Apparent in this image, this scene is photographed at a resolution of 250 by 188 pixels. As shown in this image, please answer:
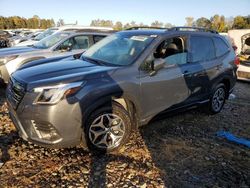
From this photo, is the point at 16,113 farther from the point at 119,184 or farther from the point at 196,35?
the point at 196,35

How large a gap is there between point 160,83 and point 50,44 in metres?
4.92

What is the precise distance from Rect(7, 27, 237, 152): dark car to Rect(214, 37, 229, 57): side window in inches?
3.3

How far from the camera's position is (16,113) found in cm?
386

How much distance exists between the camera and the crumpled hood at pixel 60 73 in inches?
150

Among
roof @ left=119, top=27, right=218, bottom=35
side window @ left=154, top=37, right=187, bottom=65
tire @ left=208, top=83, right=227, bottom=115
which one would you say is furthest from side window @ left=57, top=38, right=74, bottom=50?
tire @ left=208, top=83, right=227, bottom=115

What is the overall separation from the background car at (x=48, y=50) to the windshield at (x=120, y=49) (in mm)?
1935

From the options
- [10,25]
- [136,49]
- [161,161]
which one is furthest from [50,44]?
[10,25]

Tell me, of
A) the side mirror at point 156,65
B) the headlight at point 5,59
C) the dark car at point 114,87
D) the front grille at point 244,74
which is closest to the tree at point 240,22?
the front grille at point 244,74

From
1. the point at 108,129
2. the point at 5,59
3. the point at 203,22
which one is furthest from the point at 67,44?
the point at 203,22

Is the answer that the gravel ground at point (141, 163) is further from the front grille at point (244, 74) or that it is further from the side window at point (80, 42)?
the front grille at point (244, 74)

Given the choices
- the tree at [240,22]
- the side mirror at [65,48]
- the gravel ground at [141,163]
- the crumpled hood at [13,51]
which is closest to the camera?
the gravel ground at [141,163]

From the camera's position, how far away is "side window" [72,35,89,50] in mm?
8633

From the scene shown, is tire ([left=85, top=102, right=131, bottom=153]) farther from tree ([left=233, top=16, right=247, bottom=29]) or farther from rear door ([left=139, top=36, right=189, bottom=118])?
tree ([left=233, top=16, right=247, bottom=29])

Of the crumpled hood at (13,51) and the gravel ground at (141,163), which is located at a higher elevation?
the crumpled hood at (13,51)
